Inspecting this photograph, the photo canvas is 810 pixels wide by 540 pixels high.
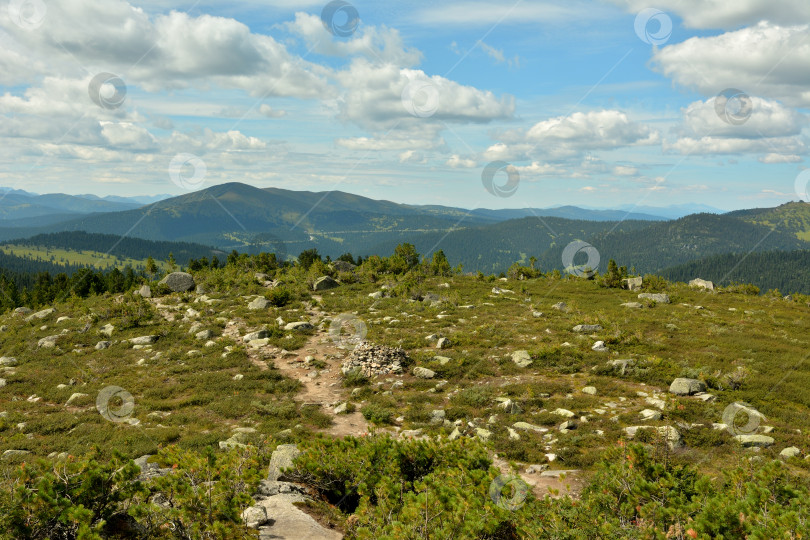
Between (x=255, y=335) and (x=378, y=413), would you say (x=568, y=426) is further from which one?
(x=255, y=335)

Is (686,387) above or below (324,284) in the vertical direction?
below

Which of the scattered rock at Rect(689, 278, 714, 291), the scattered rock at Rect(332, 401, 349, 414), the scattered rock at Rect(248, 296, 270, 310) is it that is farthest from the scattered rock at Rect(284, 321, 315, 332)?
the scattered rock at Rect(689, 278, 714, 291)

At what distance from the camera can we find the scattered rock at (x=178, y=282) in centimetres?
4434

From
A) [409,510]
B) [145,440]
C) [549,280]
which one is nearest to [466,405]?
[409,510]

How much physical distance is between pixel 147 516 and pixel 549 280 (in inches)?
1955

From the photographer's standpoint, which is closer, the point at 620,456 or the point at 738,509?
the point at 738,509

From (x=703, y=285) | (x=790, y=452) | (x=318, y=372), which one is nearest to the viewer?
(x=790, y=452)

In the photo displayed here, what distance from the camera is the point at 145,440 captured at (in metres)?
15.5

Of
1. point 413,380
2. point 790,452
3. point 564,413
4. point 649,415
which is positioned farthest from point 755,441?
point 413,380

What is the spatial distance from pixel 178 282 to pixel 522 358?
125 ft

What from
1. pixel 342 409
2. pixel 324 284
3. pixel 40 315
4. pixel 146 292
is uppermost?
pixel 324 284

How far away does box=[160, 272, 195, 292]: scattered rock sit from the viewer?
44344mm

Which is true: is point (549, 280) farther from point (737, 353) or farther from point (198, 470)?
point (198, 470)

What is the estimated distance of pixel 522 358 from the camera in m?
22.1
